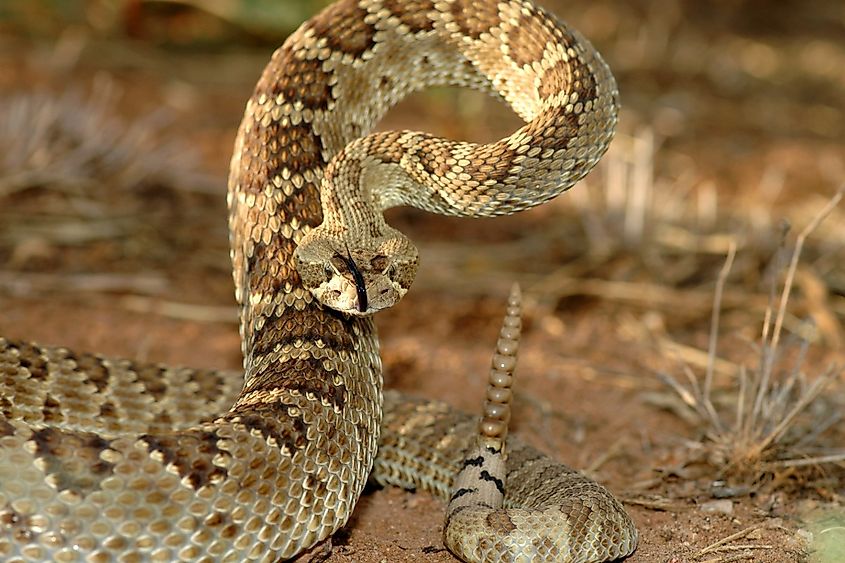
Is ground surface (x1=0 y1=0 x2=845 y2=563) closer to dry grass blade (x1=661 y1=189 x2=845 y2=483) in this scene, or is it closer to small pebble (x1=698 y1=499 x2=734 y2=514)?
small pebble (x1=698 y1=499 x2=734 y2=514)

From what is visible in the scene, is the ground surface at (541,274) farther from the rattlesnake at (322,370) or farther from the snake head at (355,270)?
the snake head at (355,270)

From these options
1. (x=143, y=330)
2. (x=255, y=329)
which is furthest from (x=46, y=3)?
(x=255, y=329)

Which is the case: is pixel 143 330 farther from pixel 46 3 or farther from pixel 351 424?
pixel 46 3

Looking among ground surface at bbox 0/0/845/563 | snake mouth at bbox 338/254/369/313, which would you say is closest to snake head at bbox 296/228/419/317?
snake mouth at bbox 338/254/369/313

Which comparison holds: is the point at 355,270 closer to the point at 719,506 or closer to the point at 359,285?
the point at 359,285

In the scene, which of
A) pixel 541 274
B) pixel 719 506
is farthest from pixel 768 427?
pixel 541 274

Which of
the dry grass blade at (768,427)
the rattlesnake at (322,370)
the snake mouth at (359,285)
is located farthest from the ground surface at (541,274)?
the snake mouth at (359,285)

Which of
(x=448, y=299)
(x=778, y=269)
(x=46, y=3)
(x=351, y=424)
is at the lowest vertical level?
(x=448, y=299)
